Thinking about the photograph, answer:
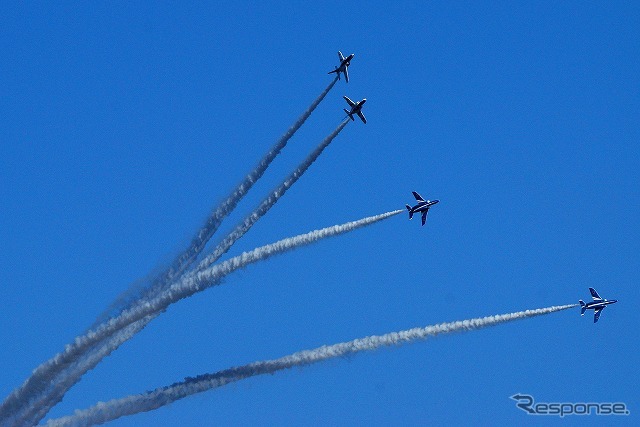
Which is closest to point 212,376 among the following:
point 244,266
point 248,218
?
point 244,266

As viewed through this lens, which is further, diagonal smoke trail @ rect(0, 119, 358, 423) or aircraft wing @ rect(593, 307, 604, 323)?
aircraft wing @ rect(593, 307, 604, 323)

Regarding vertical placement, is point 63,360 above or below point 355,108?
below

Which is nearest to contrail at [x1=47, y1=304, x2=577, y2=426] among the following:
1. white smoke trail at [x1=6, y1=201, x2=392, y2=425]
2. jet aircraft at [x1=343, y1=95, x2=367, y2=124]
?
white smoke trail at [x1=6, y1=201, x2=392, y2=425]

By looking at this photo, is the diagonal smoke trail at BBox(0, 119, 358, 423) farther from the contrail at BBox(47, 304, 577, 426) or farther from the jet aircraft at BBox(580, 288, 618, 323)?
the jet aircraft at BBox(580, 288, 618, 323)

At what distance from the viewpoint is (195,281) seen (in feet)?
244

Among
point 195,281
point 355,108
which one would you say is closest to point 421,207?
point 355,108

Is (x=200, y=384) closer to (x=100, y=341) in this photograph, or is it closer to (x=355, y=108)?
(x=100, y=341)

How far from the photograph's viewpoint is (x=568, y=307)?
82.0 meters

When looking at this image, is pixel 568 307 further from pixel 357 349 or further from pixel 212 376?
pixel 212 376

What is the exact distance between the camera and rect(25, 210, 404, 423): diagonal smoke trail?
73.8 meters

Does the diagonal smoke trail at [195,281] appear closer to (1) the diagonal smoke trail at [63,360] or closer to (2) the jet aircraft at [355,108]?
(1) the diagonal smoke trail at [63,360]

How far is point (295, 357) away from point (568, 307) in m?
20.1

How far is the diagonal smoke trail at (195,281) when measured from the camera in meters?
73.8

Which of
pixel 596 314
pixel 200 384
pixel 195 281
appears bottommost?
→ pixel 200 384
